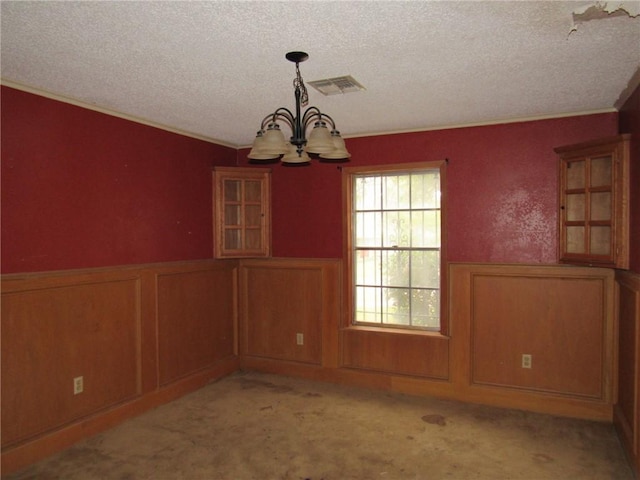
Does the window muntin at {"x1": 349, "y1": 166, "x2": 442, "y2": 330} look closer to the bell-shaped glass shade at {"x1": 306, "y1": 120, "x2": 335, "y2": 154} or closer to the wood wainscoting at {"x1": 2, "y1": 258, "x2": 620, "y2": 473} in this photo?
the wood wainscoting at {"x1": 2, "y1": 258, "x2": 620, "y2": 473}

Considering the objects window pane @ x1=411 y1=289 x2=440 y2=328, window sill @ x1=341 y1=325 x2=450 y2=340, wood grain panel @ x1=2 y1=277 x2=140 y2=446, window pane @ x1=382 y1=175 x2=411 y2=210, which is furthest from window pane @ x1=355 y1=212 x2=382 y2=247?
wood grain panel @ x1=2 y1=277 x2=140 y2=446

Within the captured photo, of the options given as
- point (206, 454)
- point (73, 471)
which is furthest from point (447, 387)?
point (73, 471)

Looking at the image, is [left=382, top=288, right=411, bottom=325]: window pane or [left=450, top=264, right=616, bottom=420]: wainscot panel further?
[left=382, top=288, right=411, bottom=325]: window pane

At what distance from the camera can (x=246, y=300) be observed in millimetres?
5055

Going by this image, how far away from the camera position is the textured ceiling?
201 cm

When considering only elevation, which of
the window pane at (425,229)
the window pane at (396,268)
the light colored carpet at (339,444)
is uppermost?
the window pane at (425,229)

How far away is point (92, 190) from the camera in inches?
135

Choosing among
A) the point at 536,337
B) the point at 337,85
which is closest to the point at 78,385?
the point at 337,85

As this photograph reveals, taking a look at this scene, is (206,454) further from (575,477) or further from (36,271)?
(575,477)

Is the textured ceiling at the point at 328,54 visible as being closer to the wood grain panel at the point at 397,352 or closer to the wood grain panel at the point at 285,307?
the wood grain panel at the point at 285,307

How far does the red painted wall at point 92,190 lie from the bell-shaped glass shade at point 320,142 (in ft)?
6.67

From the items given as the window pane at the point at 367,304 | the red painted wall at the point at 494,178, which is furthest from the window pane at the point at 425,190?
the window pane at the point at 367,304

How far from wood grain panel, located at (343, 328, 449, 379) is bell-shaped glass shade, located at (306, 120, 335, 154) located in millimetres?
2571

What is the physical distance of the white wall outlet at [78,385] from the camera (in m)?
3.25
